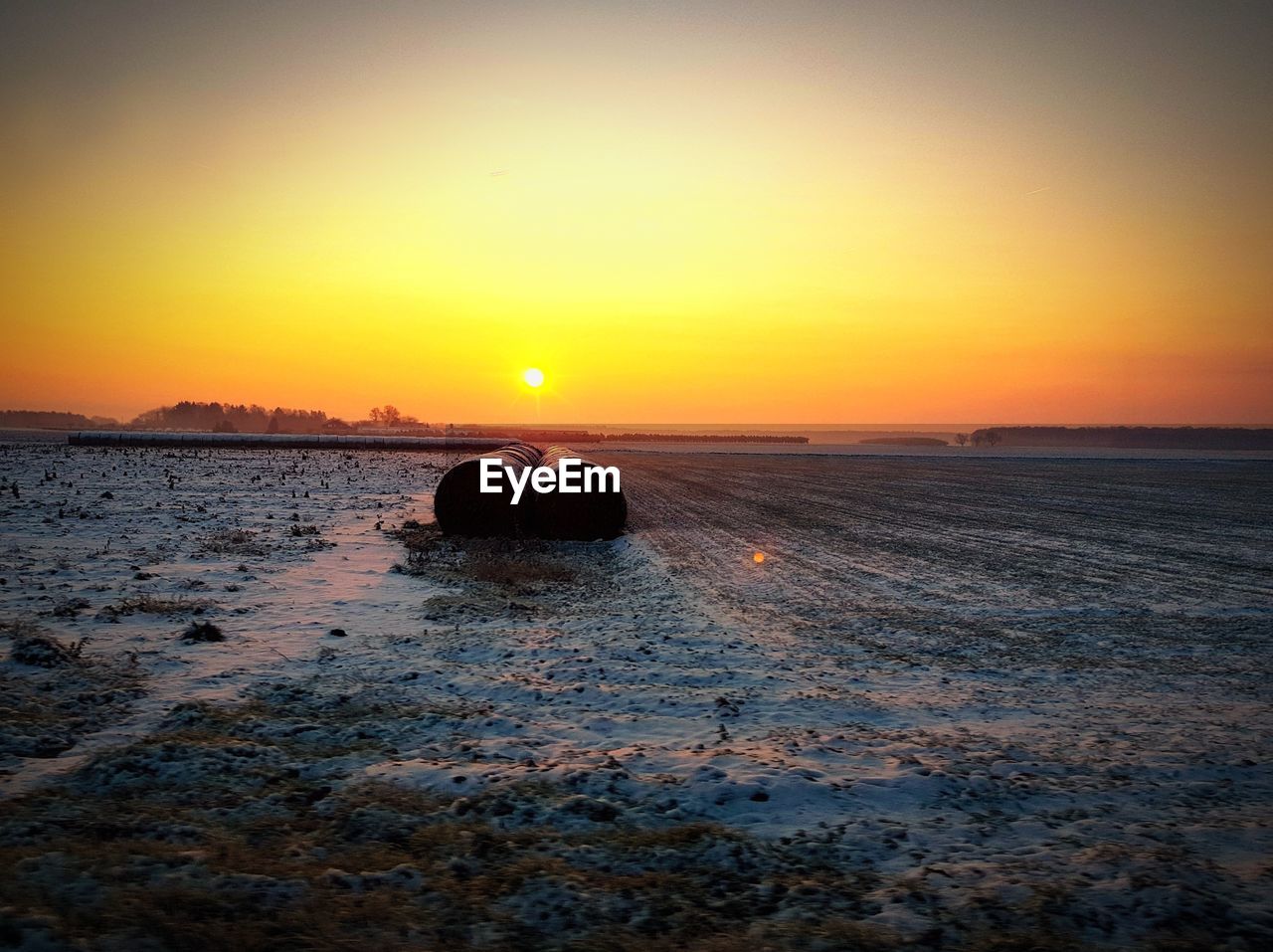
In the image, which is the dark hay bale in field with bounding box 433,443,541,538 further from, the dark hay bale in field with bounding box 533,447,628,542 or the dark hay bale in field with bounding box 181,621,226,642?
the dark hay bale in field with bounding box 181,621,226,642

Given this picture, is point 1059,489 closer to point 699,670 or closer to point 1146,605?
point 1146,605

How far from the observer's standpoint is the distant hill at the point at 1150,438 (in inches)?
5123

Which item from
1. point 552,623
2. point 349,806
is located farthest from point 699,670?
point 349,806

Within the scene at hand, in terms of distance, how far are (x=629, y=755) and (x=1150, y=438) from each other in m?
175

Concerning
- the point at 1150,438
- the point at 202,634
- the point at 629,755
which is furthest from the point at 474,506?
the point at 1150,438

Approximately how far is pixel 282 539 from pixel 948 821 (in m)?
13.7

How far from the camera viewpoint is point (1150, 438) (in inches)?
5763

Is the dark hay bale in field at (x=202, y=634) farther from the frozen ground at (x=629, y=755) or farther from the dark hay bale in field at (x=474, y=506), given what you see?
the dark hay bale in field at (x=474, y=506)

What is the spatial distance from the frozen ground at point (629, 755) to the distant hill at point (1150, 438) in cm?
14524

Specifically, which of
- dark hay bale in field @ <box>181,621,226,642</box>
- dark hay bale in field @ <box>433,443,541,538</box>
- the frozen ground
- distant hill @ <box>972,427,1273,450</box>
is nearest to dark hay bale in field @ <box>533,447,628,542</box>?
dark hay bale in field @ <box>433,443,541,538</box>

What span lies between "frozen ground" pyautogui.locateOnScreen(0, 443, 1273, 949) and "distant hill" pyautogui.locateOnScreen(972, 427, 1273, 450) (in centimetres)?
14524

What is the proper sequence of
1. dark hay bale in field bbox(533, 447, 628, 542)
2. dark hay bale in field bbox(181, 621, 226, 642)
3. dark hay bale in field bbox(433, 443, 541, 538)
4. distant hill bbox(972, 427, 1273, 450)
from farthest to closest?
distant hill bbox(972, 427, 1273, 450) < dark hay bale in field bbox(533, 447, 628, 542) < dark hay bale in field bbox(433, 443, 541, 538) < dark hay bale in field bbox(181, 621, 226, 642)

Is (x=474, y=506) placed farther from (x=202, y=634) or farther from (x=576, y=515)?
(x=202, y=634)

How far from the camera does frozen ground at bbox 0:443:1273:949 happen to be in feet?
11.7
